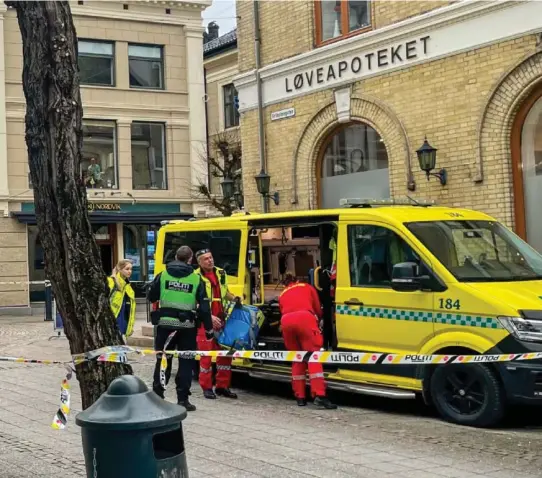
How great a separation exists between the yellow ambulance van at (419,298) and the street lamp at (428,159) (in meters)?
2.88

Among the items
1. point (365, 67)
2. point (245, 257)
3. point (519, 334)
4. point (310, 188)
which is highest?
point (365, 67)

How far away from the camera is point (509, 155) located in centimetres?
1248

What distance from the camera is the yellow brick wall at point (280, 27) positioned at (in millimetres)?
15344

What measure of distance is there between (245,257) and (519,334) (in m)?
4.00

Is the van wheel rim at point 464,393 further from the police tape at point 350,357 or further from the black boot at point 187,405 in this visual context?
the black boot at point 187,405

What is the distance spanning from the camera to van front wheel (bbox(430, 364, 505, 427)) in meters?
7.80

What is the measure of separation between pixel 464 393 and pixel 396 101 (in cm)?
692

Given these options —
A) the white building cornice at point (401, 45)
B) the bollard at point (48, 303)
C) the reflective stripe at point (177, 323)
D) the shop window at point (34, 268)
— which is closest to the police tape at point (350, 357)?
the reflective stripe at point (177, 323)

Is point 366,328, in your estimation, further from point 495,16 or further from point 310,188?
point 310,188

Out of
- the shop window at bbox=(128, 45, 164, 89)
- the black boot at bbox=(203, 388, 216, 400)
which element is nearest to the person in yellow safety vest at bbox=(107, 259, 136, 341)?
the black boot at bbox=(203, 388, 216, 400)

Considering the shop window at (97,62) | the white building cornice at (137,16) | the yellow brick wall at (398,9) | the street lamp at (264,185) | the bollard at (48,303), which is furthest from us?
the shop window at (97,62)

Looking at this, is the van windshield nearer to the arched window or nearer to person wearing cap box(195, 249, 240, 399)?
person wearing cap box(195, 249, 240, 399)

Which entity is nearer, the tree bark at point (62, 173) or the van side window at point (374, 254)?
the tree bark at point (62, 173)

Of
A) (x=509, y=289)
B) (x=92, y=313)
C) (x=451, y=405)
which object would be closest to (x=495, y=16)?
(x=509, y=289)
